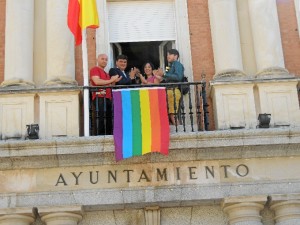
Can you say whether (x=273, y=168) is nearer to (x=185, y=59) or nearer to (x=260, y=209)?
(x=260, y=209)

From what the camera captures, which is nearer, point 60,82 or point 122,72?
point 60,82

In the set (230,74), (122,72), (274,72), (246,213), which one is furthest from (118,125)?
(274,72)

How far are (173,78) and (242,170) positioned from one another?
2184 mm

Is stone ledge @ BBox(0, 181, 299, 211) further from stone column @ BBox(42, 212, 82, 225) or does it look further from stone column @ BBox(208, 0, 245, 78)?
stone column @ BBox(208, 0, 245, 78)

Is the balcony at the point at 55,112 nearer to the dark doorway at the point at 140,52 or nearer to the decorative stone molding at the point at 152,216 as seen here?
the decorative stone molding at the point at 152,216

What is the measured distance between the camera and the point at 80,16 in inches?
529

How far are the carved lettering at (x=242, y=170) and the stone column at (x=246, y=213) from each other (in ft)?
1.75

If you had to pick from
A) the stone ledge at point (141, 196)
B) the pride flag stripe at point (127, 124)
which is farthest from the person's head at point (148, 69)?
the stone ledge at point (141, 196)

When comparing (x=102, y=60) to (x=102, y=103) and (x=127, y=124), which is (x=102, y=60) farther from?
(x=127, y=124)

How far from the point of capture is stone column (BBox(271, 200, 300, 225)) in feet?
40.4

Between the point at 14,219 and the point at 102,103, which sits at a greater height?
the point at 102,103

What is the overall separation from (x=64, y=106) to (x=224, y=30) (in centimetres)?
344

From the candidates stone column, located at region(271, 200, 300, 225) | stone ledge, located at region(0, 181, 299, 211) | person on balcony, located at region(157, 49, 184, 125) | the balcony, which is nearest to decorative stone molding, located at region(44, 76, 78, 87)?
the balcony

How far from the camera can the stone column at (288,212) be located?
12.3m
